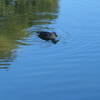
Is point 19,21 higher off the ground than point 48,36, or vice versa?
point 19,21

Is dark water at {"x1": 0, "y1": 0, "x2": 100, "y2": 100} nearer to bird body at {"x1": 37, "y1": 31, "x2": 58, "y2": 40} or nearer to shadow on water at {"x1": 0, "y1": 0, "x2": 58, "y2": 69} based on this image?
shadow on water at {"x1": 0, "y1": 0, "x2": 58, "y2": 69}

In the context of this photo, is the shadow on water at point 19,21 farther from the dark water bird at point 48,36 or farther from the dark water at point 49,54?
the dark water bird at point 48,36

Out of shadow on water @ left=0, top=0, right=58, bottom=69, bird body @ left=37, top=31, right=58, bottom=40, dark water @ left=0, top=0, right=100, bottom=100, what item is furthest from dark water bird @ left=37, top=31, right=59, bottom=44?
shadow on water @ left=0, top=0, right=58, bottom=69

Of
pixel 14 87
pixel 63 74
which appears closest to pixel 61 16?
pixel 63 74

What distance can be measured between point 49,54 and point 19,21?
13.9 feet

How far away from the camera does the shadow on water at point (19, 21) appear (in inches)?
409

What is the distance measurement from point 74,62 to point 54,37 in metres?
2.35

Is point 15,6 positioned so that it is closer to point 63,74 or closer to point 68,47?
point 68,47

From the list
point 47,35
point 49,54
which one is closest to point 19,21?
point 47,35

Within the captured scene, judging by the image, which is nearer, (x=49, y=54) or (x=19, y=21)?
(x=49, y=54)

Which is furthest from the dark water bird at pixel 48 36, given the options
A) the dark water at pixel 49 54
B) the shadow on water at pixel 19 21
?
the shadow on water at pixel 19 21

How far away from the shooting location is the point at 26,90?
7648 millimetres

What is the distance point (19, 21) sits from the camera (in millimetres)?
13781

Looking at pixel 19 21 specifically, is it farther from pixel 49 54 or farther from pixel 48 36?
pixel 49 54
